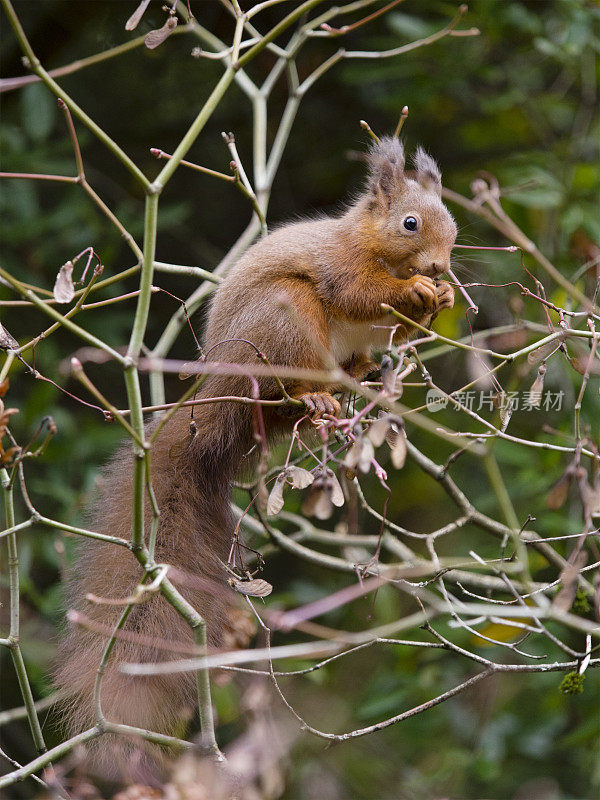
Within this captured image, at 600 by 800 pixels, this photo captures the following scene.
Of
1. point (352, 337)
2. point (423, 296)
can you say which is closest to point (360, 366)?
point (352, 337)

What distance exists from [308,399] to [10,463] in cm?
91

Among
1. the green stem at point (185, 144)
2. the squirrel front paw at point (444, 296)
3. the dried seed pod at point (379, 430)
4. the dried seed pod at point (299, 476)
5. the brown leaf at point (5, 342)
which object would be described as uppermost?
the green stem at point (185, 144)

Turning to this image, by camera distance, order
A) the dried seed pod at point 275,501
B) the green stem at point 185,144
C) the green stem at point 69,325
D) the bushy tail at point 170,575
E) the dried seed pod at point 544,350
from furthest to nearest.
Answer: the bushy tail at point 170,575
the dried seed pod at point 544,350
the dried seed pod at point 275,501
the green stem at point 185,144
the green stem at point 69,325

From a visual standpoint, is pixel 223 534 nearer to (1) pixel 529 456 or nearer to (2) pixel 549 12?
(1) pixel 529 456

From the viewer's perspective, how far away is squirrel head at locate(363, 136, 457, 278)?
266 centimetres

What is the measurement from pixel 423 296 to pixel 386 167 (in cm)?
54

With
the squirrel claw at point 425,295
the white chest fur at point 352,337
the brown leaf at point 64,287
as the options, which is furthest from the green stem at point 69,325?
the white chest fur at point 352,337

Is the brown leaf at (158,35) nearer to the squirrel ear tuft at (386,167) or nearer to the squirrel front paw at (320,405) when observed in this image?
the squirrel front paw at (320,405)

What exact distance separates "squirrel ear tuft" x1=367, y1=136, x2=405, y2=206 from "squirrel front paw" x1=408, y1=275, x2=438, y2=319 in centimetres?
40

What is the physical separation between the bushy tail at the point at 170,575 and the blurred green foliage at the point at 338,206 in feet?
2.22

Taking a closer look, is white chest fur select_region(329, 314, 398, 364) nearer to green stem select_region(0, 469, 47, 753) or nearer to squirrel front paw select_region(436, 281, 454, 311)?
squirrel front paw select_region(436, 281, 454, 311)

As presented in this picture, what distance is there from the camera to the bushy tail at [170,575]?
1.88m

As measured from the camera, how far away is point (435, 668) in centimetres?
341

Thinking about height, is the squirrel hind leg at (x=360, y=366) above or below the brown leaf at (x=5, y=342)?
below
